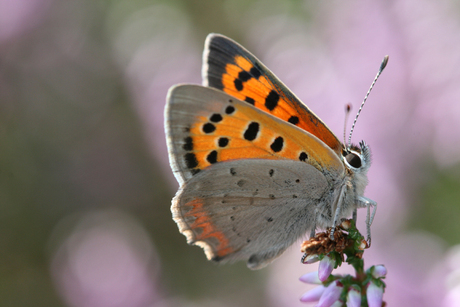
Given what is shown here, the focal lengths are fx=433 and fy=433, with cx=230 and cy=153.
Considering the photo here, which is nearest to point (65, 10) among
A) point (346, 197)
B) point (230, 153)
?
point (230, 153)

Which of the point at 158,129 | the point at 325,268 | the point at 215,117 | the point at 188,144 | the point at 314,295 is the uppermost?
the point at 215,117

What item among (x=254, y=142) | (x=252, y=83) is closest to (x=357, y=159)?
(x=254, y=142)

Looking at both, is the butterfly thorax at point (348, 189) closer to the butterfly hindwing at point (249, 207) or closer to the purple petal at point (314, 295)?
the butterfly hindwing at point (249, 207)

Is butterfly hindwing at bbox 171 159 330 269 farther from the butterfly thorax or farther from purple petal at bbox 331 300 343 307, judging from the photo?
purple petal at bbox 331 300 343 307

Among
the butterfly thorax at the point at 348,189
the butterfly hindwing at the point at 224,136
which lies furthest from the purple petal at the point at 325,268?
the butterfly hindwing at the point at 224,136

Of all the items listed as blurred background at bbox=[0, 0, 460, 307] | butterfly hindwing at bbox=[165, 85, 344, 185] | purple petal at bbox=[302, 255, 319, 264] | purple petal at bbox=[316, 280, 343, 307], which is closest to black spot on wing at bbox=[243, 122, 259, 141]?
butterfly hindwing at bbox=[165, 85, 344, 185]

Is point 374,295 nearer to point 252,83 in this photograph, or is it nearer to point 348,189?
point 348,189

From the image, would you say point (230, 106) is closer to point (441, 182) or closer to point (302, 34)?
point (441, 182)
